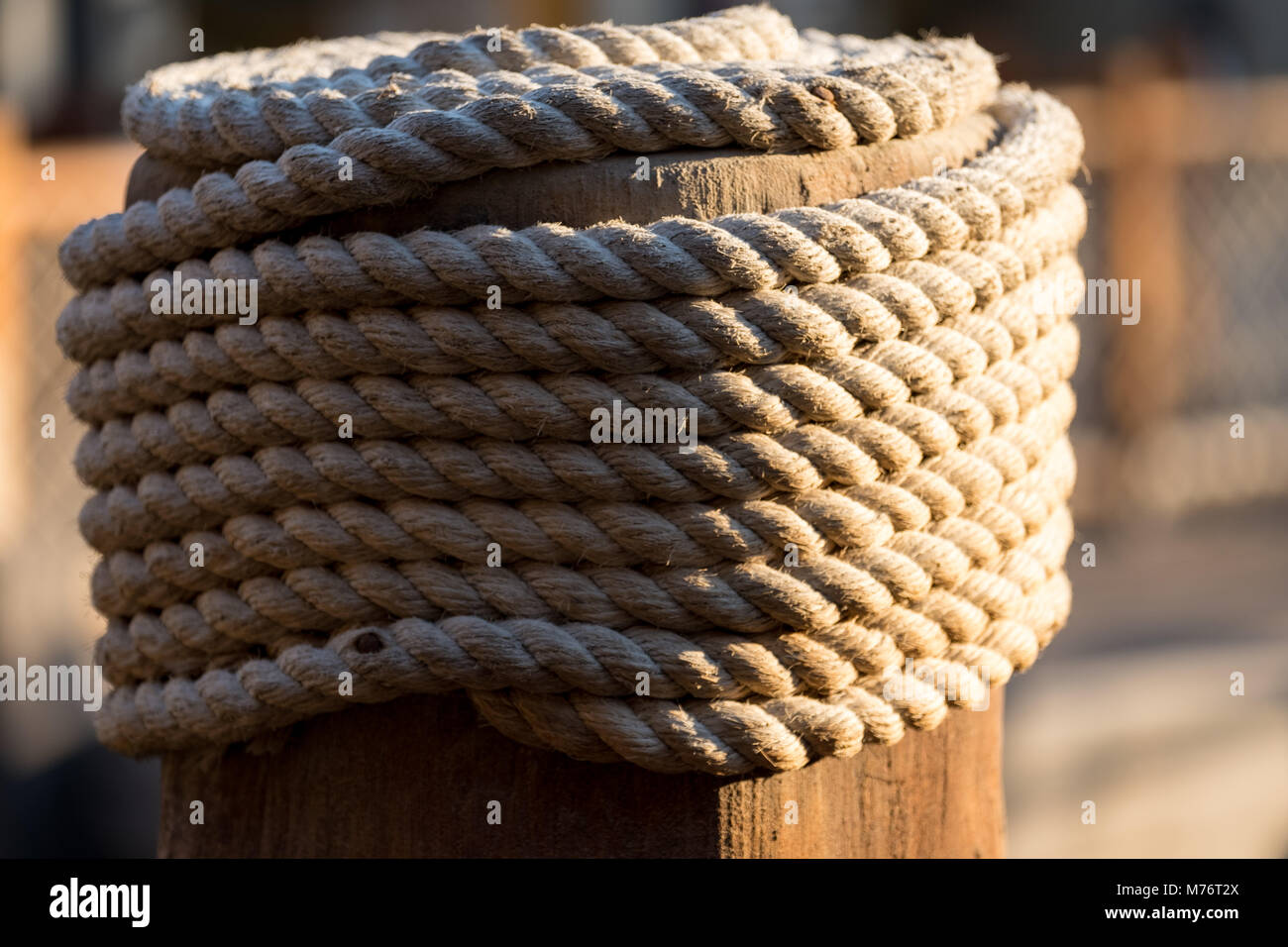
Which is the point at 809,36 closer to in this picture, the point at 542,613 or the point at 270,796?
the point at 542,613

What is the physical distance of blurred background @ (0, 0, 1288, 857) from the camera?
3.20 meters

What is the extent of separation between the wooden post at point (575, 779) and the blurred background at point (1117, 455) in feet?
2.14

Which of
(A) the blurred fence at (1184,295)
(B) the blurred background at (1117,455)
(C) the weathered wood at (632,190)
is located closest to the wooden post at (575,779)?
(C) the weathered wood at (632,190)

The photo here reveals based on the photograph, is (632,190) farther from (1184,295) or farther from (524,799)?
(1184,295)

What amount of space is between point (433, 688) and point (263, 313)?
29cm

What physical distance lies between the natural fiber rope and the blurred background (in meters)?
0.62

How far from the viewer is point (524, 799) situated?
937 millimetres

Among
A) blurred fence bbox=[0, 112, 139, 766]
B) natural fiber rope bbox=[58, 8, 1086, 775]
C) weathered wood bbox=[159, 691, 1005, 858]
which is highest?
blurred fence bbox=[0, 112, 139, 766]

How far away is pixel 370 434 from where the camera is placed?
0.93 meters

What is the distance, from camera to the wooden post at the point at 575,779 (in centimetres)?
92

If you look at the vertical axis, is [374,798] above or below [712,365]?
below

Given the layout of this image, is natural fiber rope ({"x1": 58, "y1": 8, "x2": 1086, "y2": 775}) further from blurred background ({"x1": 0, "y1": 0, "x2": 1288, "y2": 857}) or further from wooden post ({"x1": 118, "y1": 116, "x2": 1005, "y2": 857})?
blurred background ({"x1": 0, "y1": 0, "x2": 1288, "y2": 857})

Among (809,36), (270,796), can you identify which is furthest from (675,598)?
(809,36)

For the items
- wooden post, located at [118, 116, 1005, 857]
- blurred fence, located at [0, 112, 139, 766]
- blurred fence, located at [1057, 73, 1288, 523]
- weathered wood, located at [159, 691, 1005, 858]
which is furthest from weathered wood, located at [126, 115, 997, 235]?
blurred fence, located at [1057, 73, 1288, 523]
